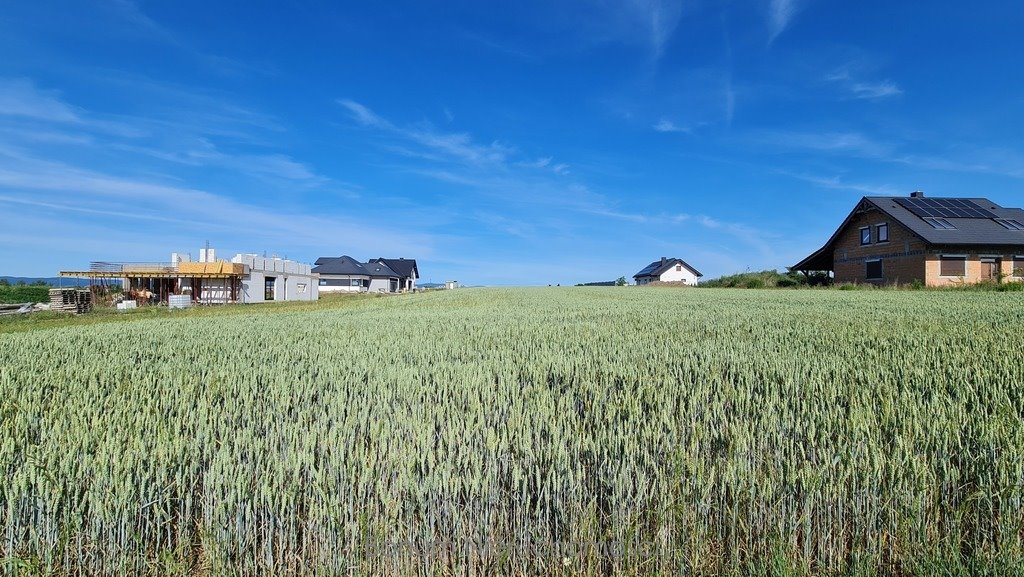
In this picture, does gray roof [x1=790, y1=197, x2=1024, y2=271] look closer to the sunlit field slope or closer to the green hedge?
the sunlit field slope

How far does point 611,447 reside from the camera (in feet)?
8.15

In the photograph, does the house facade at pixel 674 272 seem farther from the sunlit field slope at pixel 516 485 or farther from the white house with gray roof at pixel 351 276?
the sunlit field slope at pixel 516 485

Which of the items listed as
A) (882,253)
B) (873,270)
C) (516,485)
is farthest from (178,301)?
(873,270)

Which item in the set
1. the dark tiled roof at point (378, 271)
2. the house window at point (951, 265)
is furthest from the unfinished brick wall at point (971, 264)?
the dark tiled roof at point (378, 271)

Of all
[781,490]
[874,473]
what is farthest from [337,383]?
[874,473]

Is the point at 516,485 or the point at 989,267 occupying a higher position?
the point at 989,267

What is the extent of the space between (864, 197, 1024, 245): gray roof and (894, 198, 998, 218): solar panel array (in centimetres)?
38

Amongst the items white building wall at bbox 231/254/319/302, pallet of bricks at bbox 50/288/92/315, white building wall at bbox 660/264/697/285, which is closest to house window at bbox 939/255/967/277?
white building wall at bbox 231/254/319/302

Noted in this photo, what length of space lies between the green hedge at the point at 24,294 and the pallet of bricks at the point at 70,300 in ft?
31.7

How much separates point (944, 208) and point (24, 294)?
7589 cm

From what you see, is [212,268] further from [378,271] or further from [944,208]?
[944,208]

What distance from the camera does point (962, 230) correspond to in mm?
30156

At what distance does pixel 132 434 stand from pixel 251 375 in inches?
54.2

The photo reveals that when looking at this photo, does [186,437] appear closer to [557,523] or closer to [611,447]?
[557,523]
